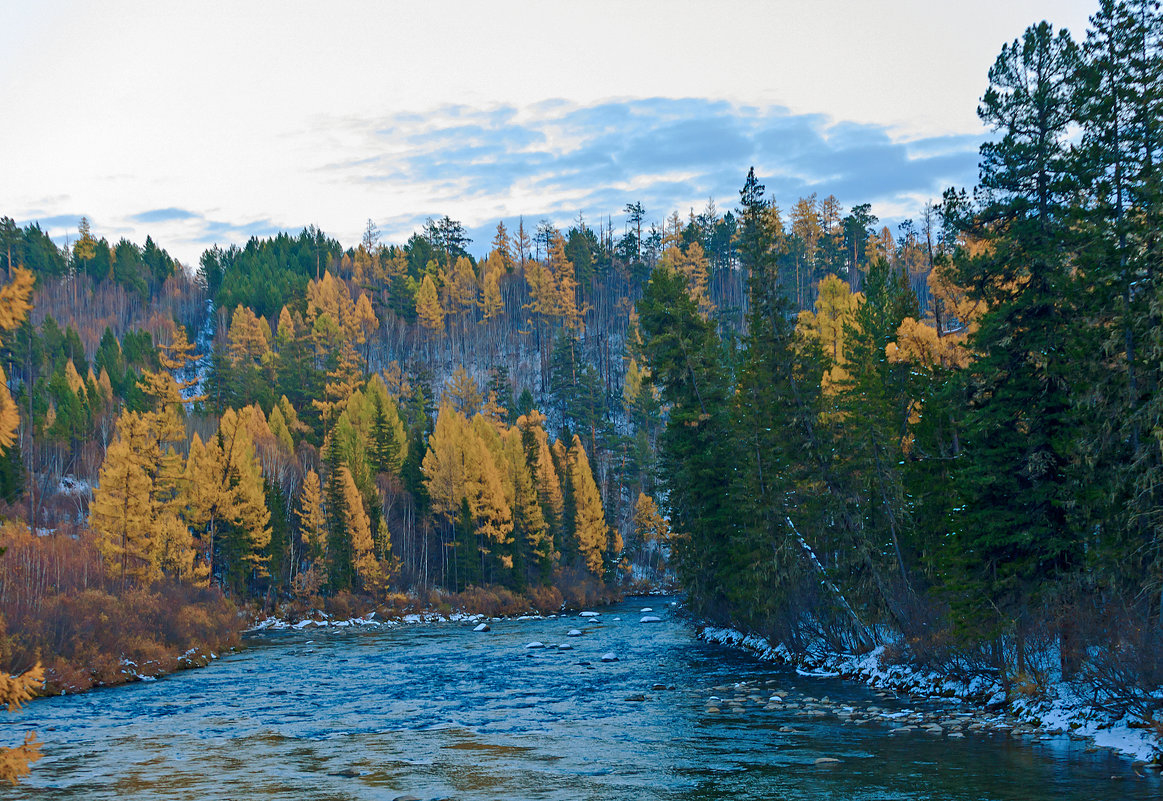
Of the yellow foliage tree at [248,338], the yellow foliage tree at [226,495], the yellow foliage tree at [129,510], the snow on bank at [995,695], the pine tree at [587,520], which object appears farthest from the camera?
the yellow foliage tree at [248,338]

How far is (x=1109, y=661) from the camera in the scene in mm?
20078

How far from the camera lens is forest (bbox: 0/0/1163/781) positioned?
2152 cm

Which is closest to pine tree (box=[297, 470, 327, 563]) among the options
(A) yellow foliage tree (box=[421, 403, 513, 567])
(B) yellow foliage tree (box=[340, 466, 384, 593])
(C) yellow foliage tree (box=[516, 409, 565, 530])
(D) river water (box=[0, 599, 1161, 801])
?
(B) yellow foliage tree (box=[340, 466, 384, 593])

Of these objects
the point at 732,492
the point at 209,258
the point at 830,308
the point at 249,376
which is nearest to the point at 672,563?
the point at 732,492

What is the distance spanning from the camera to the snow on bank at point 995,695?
19.4 m

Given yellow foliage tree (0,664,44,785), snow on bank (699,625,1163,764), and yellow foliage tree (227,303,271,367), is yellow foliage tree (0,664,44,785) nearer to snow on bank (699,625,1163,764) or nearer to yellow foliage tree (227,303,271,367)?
snow on bank (699,625,1163,764)

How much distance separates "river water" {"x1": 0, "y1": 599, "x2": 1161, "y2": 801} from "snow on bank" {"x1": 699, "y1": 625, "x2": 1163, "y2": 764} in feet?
2.64

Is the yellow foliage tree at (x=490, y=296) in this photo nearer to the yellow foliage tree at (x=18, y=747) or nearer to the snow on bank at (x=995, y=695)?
the snow on bank at (x=995, y=695)

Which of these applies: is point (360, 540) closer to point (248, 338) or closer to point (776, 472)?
point (776, 472)

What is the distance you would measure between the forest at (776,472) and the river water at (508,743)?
3790 millimetres

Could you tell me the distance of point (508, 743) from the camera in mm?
23656

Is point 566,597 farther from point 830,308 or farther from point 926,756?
point 926,756

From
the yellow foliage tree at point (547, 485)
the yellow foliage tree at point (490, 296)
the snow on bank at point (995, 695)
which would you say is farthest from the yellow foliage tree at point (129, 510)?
the yellow foliage tree at point (490, 296)

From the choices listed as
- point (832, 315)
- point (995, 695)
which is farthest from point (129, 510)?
point (832, 315)
